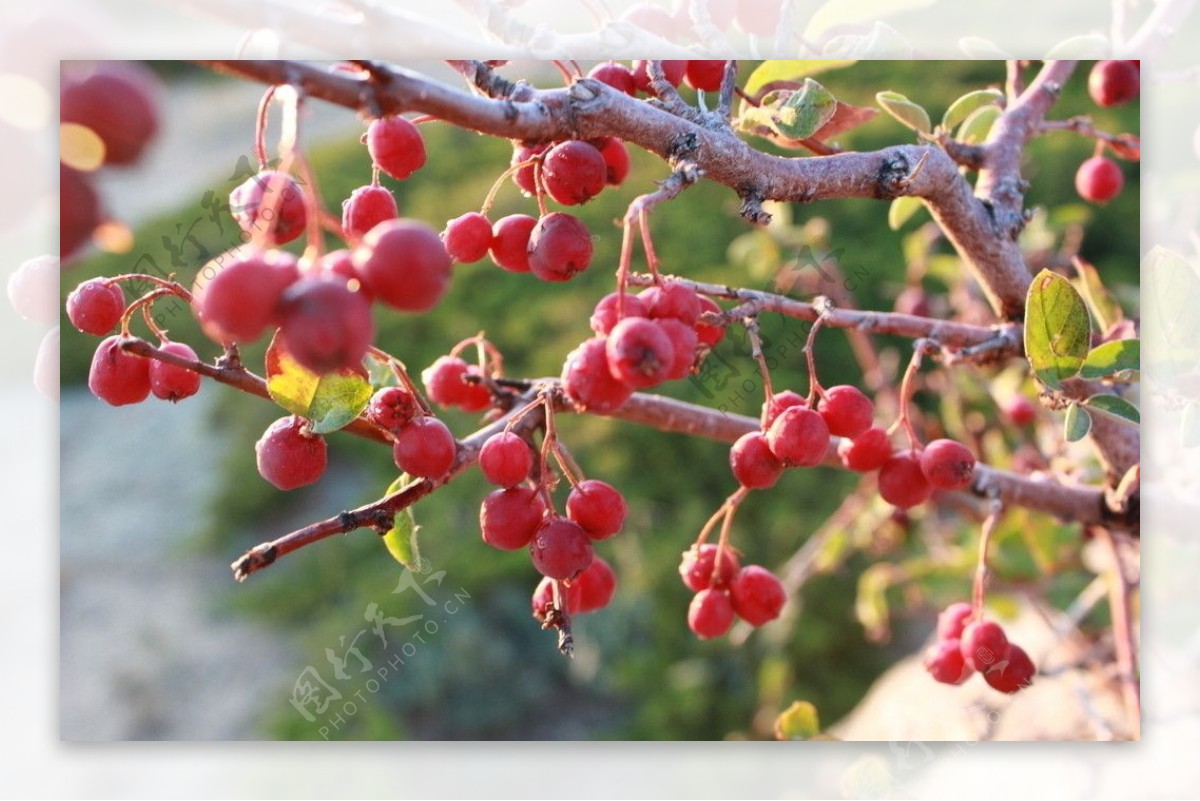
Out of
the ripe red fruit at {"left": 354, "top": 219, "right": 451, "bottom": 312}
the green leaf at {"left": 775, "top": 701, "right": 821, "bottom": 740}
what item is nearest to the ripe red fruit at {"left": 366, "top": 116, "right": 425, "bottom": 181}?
the ripe red fruit at {"left": 354, "top": 219, "right": 451, "bottom": 312}

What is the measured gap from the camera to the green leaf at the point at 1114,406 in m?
0.77

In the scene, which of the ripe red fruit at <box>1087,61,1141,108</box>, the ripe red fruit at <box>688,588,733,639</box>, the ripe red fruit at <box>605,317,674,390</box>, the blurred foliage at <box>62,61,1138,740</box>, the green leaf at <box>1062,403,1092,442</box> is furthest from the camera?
the blurred foliage at <box>62,61,1138,740</box>

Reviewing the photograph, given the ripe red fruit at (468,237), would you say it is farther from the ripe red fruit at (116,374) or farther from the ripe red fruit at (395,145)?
the ripe red fruit at (116,374)

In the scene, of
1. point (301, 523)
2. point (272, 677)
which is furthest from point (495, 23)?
point (301, 523)

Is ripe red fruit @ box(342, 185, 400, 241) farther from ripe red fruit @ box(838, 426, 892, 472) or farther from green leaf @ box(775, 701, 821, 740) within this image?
green leaf @ box(775, 701, 821, 740)

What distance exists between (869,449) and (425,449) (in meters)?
0.33

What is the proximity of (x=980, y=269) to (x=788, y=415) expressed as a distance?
27cm

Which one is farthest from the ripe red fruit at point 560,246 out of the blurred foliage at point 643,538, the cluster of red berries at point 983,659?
the blurred foliage at point 643,538

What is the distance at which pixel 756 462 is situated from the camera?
719 millimetres

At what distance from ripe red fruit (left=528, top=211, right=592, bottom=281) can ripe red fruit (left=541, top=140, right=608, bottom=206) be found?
0.05ft

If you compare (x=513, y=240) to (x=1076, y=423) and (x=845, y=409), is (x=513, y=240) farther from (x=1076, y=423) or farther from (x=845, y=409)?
(x=1076, y=423)

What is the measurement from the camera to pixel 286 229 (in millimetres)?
574

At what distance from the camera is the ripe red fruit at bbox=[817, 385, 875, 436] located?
739 mm

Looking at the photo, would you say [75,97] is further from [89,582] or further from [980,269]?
[89,582]
